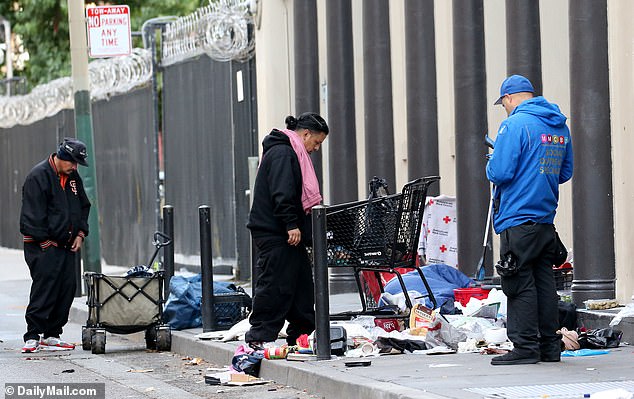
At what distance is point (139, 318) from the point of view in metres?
12.0

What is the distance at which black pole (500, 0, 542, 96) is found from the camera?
11836mm

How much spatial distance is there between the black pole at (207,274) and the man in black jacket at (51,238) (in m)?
1.19

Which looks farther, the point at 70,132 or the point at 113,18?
the point at 70,132

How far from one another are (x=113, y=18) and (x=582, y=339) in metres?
9.59

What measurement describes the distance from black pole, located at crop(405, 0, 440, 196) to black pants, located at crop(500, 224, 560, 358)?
Answer: 568 cm

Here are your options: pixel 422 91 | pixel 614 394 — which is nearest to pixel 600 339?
pixel 614 394

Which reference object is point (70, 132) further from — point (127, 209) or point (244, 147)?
point (244, 147)

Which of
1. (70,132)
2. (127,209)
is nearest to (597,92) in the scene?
(127,209)

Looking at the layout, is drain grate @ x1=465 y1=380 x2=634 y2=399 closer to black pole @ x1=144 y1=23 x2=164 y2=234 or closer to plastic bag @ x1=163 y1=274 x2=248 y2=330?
plastic bag @ x1=163 y1=274 x2=248 y2=330

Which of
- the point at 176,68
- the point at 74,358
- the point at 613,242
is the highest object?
the point at 176,68

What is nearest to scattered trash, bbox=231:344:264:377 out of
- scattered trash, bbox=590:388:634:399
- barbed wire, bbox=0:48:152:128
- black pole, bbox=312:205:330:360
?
black pole, bbox=312:205:330:360

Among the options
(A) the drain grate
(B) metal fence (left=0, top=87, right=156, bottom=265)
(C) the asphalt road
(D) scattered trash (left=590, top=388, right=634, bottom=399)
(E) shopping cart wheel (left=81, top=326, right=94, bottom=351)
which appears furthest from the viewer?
(B) metal fence (left=0, top=87, right=156, bottom=265)

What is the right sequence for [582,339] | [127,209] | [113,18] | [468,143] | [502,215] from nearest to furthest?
[502,215] → [582,339] → [468,143] → [113,18] → [127,209]

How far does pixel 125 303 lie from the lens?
11.9m
